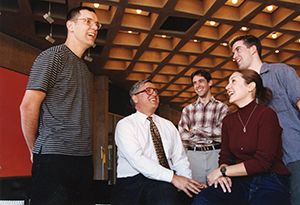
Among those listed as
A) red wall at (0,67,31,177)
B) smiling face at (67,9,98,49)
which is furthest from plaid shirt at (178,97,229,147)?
red wall at (0,67,31,177)

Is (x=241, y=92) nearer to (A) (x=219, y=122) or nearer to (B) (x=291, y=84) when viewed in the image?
(B) (x=291, y=84)

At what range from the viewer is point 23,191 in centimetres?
217

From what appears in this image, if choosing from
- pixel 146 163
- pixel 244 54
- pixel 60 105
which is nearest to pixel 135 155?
pixel 146 163

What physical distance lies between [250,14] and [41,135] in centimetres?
645

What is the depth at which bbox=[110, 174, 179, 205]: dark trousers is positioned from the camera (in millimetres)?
1946

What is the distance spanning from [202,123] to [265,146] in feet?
5.17

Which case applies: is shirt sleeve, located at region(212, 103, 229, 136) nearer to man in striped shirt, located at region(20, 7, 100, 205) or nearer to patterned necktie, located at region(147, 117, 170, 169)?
patterned necktie, located at region(147, 117, 170, 169)

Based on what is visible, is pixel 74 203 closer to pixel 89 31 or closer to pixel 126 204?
pixel 126 204

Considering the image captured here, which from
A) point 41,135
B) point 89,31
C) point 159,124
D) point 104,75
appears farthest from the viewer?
point 104,75

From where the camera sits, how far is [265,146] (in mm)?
1694

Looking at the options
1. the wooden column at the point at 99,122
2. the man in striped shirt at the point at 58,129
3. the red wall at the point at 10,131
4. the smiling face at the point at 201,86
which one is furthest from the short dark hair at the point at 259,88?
the wooden column at the point at 99,122

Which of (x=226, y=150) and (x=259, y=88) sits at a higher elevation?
(x=259, y=88)

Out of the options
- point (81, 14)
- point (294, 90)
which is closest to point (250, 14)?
point (294, 90)

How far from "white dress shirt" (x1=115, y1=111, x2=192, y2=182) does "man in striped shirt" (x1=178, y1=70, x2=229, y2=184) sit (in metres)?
0.61
